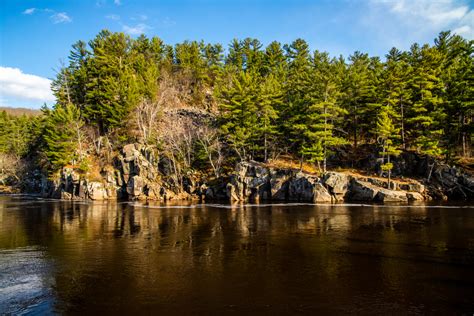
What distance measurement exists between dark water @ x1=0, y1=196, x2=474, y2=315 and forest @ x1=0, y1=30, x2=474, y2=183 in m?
24.7

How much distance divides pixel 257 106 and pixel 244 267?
1739 inches

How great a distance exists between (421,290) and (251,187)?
40.0 metres

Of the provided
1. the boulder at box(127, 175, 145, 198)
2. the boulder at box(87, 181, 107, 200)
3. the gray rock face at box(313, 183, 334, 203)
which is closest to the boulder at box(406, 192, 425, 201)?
the gray rock face at box(313, 183, 334, 203)

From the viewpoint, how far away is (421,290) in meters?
12.9

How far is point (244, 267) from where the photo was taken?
16297mm

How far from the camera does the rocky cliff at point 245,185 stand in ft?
152

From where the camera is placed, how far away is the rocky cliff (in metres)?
46.2

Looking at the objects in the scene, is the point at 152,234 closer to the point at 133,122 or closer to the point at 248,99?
the point at 248,99

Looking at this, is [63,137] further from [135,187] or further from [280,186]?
[280,186]

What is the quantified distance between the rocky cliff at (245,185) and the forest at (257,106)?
3.11 metres

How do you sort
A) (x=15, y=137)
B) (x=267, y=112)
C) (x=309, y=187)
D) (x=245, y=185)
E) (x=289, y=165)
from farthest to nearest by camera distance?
(x=15, y=137), (x=267, y=112), (x=289, y=165), (x=245, y=185), (x=309, y=187)

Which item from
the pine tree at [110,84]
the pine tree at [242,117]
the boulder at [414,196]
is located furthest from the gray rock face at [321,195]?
the pine tree at [110,84]

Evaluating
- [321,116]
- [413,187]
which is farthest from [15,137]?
[413,187]

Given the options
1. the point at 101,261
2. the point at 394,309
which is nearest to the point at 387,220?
the point at 394,309
